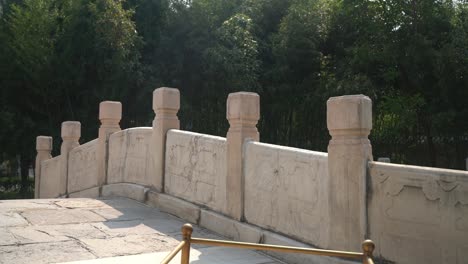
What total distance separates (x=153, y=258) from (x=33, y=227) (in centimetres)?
203

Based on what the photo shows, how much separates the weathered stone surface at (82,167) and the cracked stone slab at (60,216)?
2688 mm

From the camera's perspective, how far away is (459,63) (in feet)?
39.4

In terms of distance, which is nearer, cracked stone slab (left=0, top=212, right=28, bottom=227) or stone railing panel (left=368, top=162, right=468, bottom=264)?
stone railing panel (left=368, top=162, right=468, bottom=264)

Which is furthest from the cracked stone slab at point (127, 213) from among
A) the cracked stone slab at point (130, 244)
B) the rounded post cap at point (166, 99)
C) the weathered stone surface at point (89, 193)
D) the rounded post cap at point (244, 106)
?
the weathered stone surface at point (89, 193)

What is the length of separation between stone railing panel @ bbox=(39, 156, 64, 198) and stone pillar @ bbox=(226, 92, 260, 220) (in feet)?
23.5

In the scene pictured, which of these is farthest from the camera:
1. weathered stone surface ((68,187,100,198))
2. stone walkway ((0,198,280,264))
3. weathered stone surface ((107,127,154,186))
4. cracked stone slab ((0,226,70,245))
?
weathered stone surface ((68,187,100,198))

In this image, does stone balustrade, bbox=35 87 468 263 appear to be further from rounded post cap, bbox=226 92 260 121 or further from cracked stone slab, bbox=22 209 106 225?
cracked stone slab, bbox=22 209 106 225

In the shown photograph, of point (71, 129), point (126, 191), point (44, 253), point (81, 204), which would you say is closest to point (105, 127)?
point (126, 191)

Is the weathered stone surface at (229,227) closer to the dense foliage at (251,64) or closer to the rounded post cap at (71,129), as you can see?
the rounded post cap at (71,129)

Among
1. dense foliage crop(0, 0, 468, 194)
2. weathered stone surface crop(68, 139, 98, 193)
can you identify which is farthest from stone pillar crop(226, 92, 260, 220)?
dense foliage crop(0, 0, 468, 194)

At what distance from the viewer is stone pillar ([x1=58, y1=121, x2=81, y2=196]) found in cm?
1078

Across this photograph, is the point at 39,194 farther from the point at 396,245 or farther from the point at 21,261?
the point at 396,245

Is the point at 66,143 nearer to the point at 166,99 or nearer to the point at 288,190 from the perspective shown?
the point at 166,99

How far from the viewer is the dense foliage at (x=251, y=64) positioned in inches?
495
